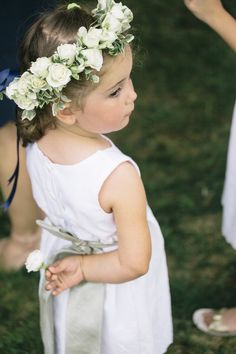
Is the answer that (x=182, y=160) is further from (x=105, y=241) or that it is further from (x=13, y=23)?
(x=105, y=241)

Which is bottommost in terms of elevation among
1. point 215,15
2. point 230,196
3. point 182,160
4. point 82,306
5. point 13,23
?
point 182,160

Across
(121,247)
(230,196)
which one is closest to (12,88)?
(121,247)

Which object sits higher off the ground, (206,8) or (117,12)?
(117,12)

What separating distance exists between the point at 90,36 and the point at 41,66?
169 millimetres

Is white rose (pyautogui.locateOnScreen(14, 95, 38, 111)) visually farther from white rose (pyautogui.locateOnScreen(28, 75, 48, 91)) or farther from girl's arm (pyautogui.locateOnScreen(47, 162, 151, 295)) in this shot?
girl's arm (pyautogui.locateOnScreen(47, 162, 151, 295))

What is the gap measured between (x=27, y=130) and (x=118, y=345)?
0.90m

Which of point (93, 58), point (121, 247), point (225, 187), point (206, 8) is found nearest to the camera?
point (93, 58)

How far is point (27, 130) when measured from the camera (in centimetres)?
225

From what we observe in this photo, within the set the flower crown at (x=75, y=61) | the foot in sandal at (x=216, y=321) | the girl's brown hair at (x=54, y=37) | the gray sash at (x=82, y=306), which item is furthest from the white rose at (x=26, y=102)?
the foot in sandal at (x=216, y=321)

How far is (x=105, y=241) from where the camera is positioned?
2.31 metres

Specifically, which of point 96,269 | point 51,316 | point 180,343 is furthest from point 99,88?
point 180,343

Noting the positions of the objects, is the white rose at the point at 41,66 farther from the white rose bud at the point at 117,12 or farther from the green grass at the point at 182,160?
the green grass at the point at 182,160

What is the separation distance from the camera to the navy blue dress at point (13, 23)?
9.29 ft

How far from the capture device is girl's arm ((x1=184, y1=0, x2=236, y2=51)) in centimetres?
242
